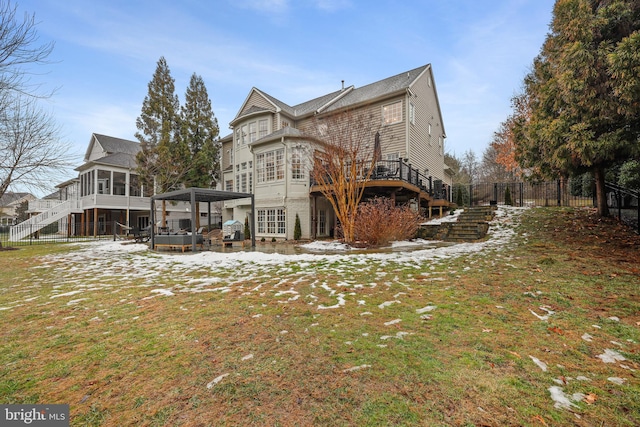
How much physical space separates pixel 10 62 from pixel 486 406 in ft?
51.4

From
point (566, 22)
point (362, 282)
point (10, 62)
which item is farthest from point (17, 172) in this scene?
point (566, 22)

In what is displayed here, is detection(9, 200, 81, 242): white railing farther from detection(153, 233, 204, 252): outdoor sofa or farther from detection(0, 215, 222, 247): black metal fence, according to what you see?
detection(153, 233, 204, 252): outdoor sofa

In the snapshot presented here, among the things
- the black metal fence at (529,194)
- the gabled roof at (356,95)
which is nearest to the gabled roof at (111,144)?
the gabled roof at (356,95)

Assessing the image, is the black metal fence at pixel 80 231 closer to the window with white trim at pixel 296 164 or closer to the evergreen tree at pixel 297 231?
the evergreen tree at pixel 297 231

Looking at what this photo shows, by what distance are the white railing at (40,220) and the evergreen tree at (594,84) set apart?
29481mm

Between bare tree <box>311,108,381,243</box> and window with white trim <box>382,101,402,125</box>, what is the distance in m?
3.95

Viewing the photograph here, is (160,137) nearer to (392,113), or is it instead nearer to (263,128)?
(263,128)

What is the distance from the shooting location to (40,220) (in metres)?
22.5

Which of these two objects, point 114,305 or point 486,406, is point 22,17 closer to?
point 114,305

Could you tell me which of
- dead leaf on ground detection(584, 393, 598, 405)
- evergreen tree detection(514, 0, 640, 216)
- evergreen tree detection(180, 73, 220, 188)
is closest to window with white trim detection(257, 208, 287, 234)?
evergreen tree detection(180, 73, 220, 188)

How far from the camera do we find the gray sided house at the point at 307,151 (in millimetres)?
16250

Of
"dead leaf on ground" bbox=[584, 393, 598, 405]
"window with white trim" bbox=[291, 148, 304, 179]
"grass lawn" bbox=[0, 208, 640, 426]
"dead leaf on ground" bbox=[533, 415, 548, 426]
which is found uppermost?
"window with white trim" bbox=[291, 148, 304, 179]

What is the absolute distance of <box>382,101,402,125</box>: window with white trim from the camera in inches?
656

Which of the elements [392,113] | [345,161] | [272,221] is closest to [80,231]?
[272,221]
